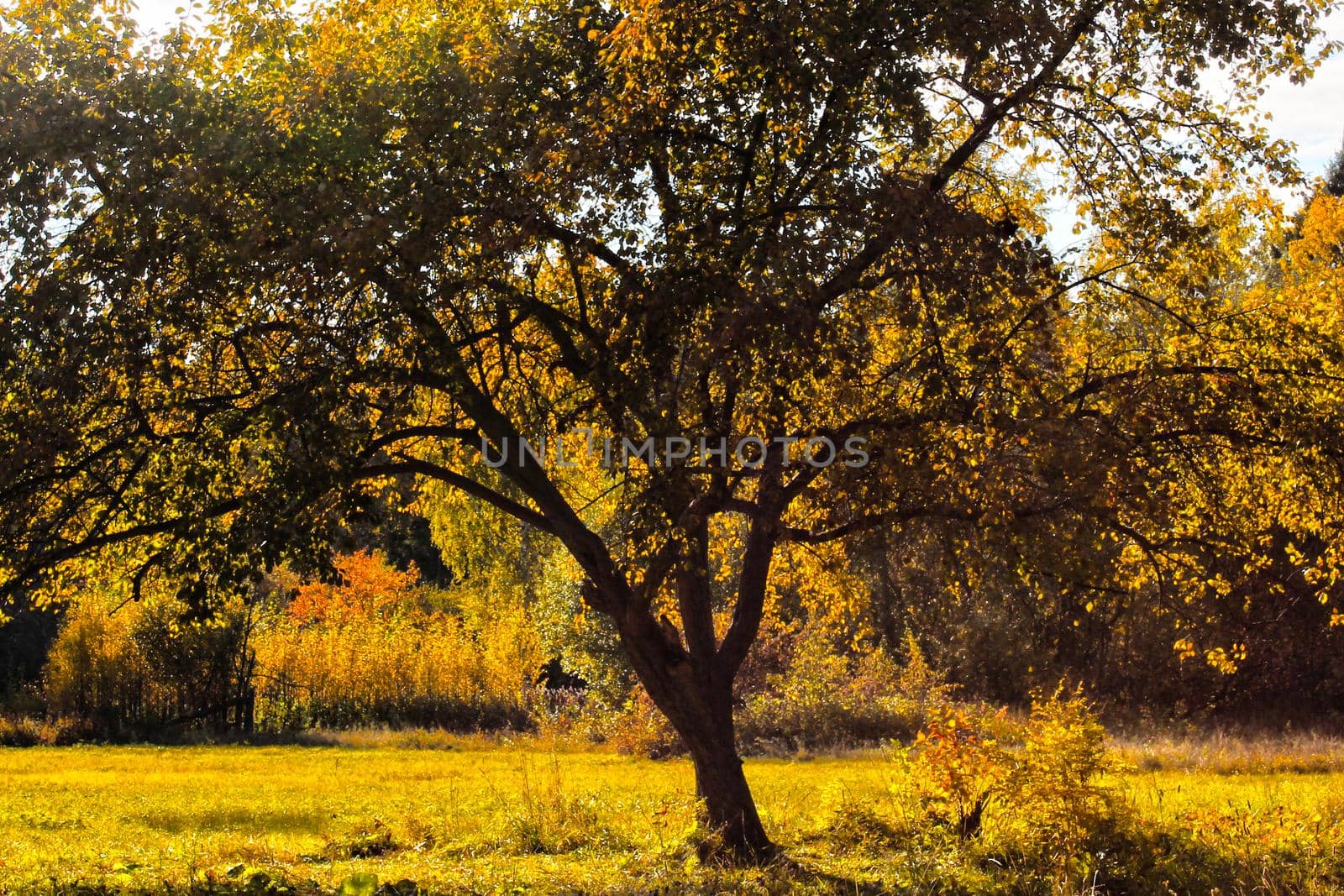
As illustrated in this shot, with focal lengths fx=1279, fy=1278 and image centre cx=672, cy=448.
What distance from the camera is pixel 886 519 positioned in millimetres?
9328

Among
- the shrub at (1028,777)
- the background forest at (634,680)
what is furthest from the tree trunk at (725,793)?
the background forest at (634,680)

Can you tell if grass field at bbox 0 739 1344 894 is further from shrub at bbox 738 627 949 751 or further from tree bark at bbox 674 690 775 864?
shrub at bbox 738 627 949 751

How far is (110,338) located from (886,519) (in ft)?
17.7

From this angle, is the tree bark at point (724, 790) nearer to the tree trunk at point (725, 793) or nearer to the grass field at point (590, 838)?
the tree trunk at point (725, 793)

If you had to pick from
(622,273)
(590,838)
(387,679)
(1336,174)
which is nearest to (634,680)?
(387,679)

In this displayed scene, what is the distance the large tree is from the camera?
8047 millimetres

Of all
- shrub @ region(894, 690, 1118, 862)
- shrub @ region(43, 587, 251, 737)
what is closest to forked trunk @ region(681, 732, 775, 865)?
shrub @ region(894, 690, 1118, 862)

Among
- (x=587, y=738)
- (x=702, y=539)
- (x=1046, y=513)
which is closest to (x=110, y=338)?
(x=702, y=539)

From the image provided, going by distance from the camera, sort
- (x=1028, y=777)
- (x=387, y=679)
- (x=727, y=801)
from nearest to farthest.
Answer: (x=1028, y=777) → (x=727, y=801) → (x=387, y=679)

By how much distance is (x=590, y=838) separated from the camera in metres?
11.8

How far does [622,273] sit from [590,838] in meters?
5.73

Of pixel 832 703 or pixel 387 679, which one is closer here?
pixel 832 703

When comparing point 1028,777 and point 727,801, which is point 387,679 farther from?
point 1028,777

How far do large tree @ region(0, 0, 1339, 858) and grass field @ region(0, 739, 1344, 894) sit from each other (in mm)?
1276
